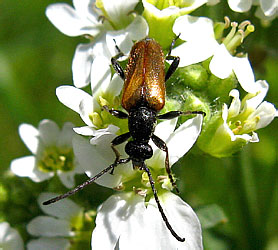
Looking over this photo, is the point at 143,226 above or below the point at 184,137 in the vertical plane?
below

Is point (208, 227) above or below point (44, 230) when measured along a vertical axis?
below

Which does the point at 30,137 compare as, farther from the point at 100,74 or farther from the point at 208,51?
the point at 208,51

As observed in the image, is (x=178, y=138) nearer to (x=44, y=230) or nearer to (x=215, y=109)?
(x=215, y=109)

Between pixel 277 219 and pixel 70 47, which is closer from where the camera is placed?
pixel 277 219

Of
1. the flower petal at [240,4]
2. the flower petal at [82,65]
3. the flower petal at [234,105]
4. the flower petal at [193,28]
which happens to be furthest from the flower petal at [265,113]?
the flower petal at [82,65]

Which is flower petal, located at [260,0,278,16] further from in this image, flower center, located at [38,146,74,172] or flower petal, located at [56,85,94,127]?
flower center, located at [38,146,74,172]

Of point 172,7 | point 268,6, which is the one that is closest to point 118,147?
point 172,7

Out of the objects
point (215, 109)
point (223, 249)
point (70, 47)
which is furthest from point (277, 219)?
point (70, 47)
